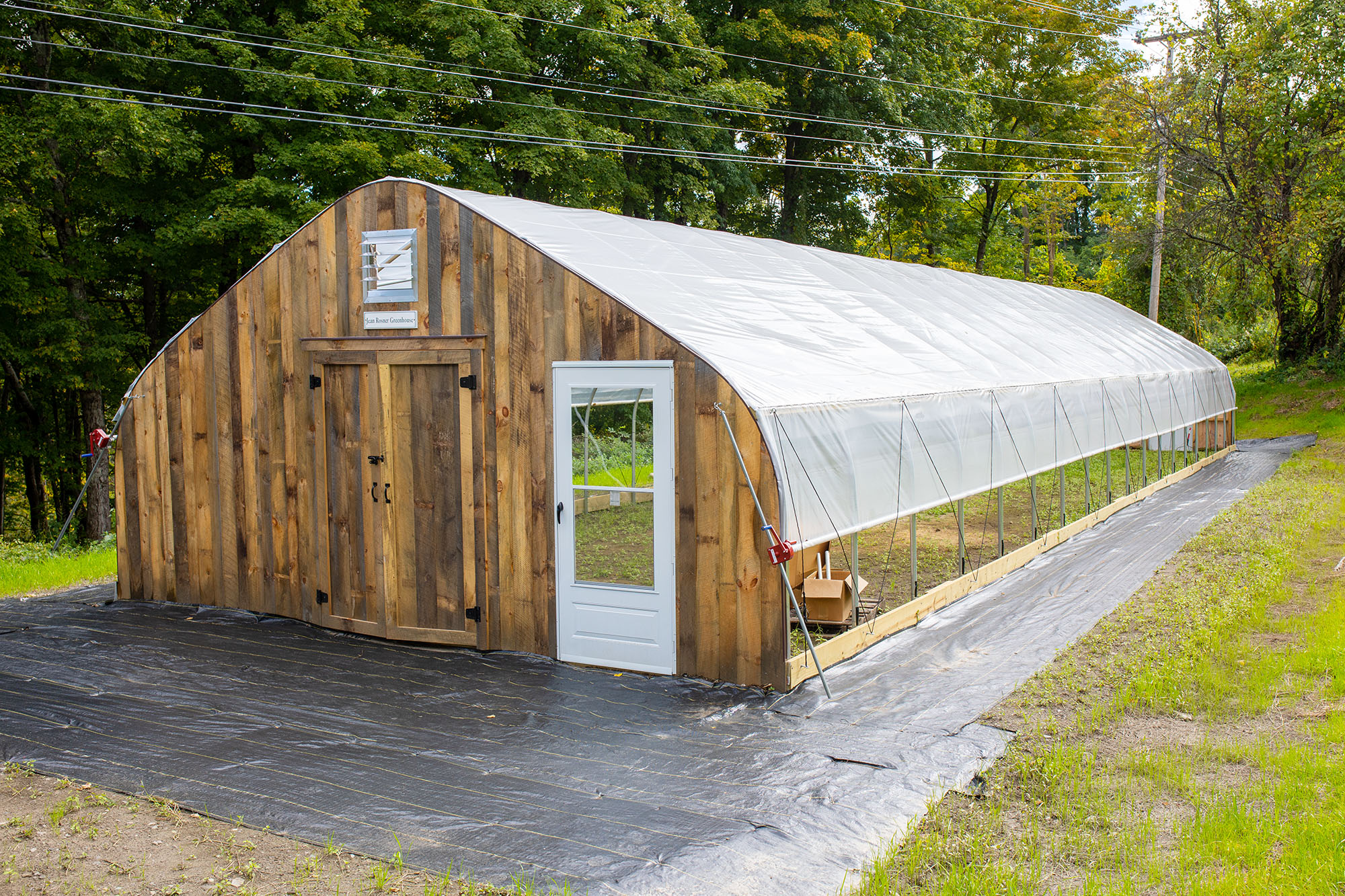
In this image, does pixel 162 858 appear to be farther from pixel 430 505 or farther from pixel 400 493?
pixel 400 493

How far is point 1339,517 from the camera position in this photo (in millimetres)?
11633

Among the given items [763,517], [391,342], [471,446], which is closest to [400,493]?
[471,446]

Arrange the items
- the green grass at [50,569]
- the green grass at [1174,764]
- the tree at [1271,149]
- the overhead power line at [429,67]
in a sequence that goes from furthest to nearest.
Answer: the tree at [1271,149] < the overhead power line at [429,67] < the green grass at [50,569] < the green grass at [1174,764]

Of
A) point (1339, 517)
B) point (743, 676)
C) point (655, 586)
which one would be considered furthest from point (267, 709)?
point (1339, 517)

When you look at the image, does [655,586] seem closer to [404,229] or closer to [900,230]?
[404,229]

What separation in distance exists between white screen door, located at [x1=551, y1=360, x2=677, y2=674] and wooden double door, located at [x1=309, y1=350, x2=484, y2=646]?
0.82 meters

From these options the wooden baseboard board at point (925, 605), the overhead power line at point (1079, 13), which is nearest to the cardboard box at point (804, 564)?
the wooden baseboard board at point (925, 605)

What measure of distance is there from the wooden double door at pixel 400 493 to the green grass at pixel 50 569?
3987 millimetres

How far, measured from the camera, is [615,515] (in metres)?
6.81

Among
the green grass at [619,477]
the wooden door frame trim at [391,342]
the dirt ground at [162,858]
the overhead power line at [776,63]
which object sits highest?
the overhead power line at [776,63]

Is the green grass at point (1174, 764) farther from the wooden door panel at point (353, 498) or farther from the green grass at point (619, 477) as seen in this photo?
the wooden door panel at point (353, 498)

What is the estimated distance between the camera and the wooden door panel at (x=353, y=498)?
7855mm

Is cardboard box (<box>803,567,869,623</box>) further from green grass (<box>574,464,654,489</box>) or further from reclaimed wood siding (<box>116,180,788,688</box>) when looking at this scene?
green grass (<box>574,464,654,489</box>)

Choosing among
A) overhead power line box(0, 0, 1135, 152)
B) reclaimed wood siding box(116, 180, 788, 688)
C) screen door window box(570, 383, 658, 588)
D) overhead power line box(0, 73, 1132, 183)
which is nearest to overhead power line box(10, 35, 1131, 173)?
overhead power line box(0, 0, 1135, 152)
